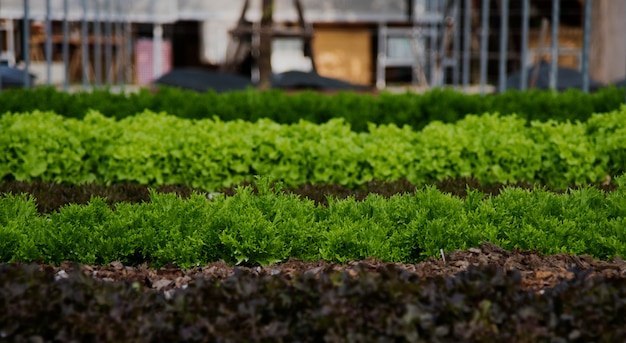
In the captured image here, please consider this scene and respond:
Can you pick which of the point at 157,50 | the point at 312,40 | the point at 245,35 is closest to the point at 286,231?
the point at 245,35

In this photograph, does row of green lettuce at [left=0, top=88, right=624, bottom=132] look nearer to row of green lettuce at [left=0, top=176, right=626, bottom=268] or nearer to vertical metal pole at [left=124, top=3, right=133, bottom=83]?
row of green lettuce at [left=0, top=176, right=626, bottom=268]

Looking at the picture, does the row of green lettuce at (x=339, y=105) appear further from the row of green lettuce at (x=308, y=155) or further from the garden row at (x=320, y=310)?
the garden row at (x=320, y=310)

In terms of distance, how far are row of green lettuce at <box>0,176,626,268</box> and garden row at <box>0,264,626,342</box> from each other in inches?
59.8

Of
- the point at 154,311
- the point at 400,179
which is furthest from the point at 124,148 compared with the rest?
the point at 154,311

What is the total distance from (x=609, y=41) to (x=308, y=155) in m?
14.9

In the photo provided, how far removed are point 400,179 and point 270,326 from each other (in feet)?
16.0

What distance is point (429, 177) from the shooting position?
9.55m

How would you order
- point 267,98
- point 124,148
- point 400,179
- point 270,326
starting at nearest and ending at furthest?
point 270,326
point 400,179
point 124,148
point 267,98

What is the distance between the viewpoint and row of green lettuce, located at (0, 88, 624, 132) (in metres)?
11.9

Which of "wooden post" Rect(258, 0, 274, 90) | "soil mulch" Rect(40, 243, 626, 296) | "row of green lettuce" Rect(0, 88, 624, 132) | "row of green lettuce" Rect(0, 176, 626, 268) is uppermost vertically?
"wooden post" Rect(258, 0, 274, 90)

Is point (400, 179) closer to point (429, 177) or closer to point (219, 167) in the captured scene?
point (429, 177)

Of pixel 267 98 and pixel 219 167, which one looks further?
pixel 267 98

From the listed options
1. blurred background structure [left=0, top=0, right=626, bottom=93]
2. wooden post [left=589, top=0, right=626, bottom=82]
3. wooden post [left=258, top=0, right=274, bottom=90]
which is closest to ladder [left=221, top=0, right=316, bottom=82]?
blurred background structure [left=0, top=0, right=626, bottom=93]

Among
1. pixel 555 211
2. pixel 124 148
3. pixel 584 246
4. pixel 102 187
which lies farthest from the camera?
pixel 124 148
